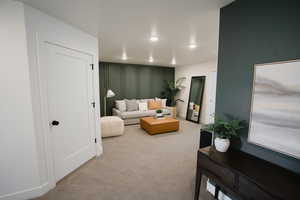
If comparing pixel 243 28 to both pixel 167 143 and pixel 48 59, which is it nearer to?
pixel 48 59

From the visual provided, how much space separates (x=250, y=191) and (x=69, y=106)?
2475 mm

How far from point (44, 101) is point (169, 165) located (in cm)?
224

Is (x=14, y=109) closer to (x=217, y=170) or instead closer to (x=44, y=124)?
(x=44, y=124)

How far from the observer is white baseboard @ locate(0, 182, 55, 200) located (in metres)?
1.61

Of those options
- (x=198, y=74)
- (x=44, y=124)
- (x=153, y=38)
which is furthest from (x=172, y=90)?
(x=44, y=124)

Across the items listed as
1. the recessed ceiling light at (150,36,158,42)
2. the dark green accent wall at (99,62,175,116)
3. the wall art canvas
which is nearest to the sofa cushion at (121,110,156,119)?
the dark green accent wall at (99,62,175,116)

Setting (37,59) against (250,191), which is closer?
(250,191)

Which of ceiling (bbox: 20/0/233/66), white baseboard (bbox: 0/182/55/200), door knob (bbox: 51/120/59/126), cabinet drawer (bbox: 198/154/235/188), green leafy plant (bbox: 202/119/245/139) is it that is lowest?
white baseboard (bbox: 0/182/55/200)

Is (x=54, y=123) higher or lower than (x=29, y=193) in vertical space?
higher

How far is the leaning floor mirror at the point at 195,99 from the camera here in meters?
5.24

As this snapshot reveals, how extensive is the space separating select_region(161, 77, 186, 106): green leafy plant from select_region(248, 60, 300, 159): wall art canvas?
5.03m

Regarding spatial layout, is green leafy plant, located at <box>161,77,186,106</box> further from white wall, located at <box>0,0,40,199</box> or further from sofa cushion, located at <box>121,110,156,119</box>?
white wall, located at <box>0,0,40,199</box>

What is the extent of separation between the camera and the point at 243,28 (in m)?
1.41

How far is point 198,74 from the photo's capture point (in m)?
5.41
